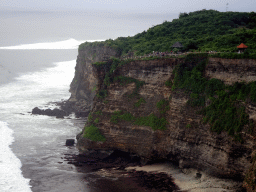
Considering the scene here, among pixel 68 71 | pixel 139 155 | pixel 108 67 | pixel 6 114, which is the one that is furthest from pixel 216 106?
pixel 68 71

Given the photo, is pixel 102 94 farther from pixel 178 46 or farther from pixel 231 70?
pixel 231 70

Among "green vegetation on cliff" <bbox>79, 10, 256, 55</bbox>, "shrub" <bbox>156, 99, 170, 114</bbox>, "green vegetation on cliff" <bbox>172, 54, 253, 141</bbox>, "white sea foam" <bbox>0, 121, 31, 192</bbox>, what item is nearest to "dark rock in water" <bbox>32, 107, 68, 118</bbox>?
"white sea foam" <bbox>0, 121, 31, 192</bbox>

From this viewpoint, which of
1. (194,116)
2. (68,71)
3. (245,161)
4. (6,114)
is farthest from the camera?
(68,71)

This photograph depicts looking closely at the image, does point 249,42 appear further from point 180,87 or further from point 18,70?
point 18,70

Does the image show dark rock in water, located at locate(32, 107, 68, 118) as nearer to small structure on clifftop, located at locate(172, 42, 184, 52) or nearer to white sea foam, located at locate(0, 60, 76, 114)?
white sea foam, located at locate(0, 60, 76, 114)

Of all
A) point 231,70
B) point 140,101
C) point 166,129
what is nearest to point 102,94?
point 140,101
